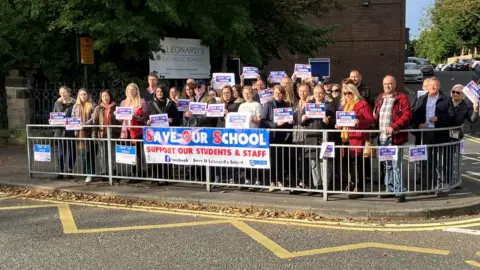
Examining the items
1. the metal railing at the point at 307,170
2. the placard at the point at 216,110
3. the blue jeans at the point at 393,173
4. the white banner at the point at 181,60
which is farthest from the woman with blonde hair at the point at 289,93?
the white banner at the point at 181,60

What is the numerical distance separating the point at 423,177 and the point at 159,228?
13.6 feet

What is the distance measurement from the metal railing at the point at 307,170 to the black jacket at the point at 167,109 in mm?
661

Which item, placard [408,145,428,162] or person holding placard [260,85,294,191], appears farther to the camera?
person holding placard [260,85,294,191]

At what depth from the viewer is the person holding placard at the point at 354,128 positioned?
721cm

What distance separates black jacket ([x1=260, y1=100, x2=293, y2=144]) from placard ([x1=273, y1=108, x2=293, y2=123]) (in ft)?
1.17

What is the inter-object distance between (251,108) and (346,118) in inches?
67.0

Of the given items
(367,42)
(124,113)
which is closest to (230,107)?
(124,113)

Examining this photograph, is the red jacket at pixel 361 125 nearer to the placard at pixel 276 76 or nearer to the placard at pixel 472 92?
the placard at pixel 472 92

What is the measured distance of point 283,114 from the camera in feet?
24.6

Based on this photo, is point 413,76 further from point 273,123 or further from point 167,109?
point 273,123

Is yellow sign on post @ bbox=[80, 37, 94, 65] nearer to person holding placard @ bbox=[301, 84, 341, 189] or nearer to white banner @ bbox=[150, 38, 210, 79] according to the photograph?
white banner @ bbox=[150, 38, 210, 79]

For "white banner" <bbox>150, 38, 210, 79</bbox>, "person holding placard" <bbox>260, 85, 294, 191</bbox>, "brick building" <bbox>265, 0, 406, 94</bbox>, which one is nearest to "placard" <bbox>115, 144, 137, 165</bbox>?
"person holding placard" <bbox>260, 85, 294, 191</bbox>

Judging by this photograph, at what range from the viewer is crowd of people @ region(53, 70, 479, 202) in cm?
725

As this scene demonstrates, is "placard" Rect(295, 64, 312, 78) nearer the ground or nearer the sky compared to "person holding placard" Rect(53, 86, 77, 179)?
nearer the sky
